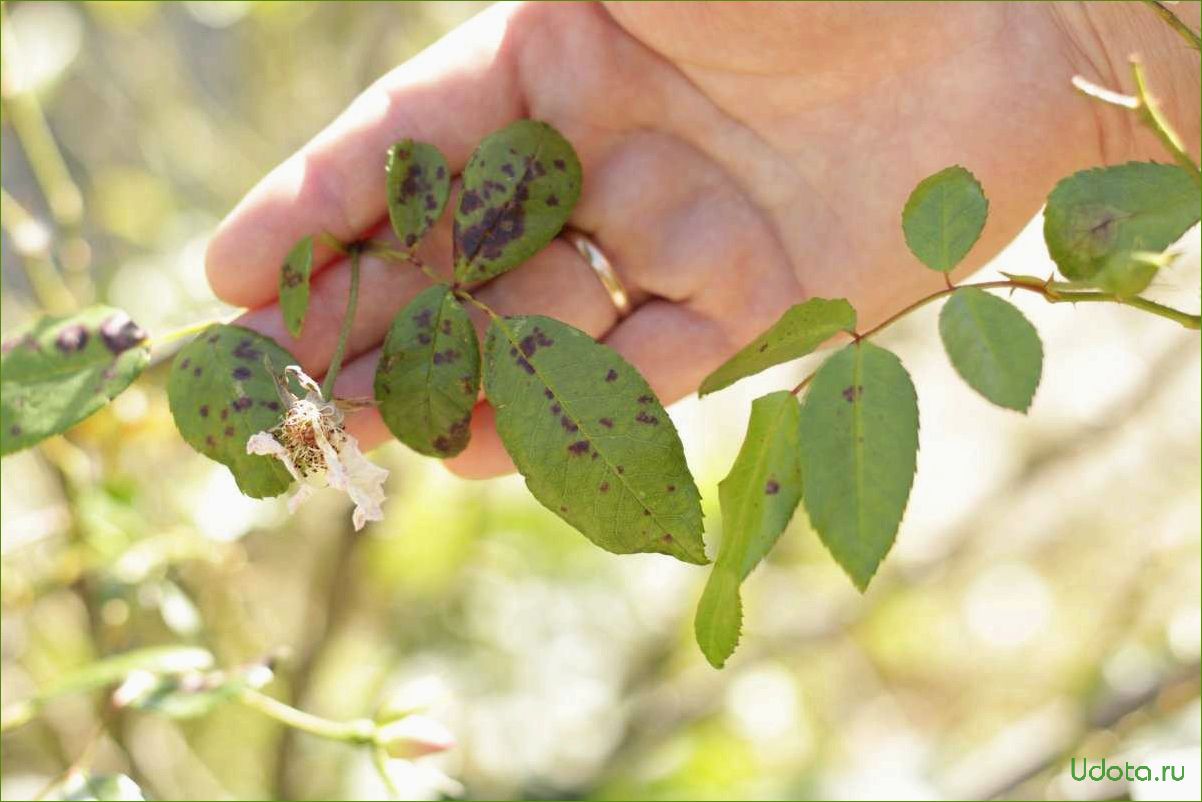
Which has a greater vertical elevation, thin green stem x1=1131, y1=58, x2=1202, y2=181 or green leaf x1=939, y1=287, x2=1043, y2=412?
thin green stem x1=1131, y1=58, x2=1202, y2=181

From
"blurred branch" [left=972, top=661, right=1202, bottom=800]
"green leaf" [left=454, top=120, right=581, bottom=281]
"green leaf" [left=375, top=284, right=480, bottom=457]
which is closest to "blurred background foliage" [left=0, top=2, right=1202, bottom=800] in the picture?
"blurred branch" [left=972, top=661, right=1202, bottom=800]

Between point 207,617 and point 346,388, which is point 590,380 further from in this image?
point 207,617

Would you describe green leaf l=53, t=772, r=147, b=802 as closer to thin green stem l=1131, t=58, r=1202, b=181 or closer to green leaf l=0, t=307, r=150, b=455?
green leaf l=0, t=307, r=150, b=455

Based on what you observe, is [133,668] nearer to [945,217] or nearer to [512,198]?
[512,198]

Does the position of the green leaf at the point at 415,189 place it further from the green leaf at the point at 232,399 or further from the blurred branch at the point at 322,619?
the blurred branch at the point at 322,619

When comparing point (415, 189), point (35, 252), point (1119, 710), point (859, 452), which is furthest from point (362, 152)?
point (1119, 710)

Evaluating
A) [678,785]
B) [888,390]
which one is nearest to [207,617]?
[678,785]

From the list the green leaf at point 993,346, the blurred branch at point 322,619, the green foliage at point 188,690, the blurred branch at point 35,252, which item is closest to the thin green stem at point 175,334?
the green foliage at point 188,690
